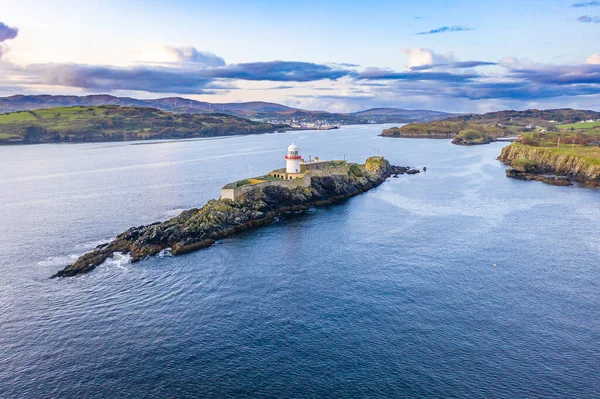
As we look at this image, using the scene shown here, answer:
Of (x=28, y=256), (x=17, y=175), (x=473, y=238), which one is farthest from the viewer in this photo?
(x=17, y=175)

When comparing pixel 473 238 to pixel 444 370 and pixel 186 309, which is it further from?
pixel 186 309

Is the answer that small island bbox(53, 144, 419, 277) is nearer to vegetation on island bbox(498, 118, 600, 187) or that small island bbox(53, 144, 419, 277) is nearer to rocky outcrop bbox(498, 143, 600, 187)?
rocky outcrop bbox(498, 143, 600, 187)

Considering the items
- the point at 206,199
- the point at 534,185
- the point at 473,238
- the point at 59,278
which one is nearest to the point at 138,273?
the point at 59,278

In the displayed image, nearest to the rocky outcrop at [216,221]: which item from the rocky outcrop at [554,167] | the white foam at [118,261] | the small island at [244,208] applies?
the small island at [244,208]

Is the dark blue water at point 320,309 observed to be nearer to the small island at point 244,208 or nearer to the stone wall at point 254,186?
the small island at point 244,208

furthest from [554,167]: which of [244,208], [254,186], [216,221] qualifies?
[216,221]

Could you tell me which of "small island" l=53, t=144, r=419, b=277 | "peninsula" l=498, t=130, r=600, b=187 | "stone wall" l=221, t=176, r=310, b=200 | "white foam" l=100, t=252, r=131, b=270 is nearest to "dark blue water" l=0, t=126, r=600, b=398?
"white foam" l=100, t=252, r=131, b=270

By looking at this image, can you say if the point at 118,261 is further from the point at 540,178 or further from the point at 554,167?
the point at 554,167
